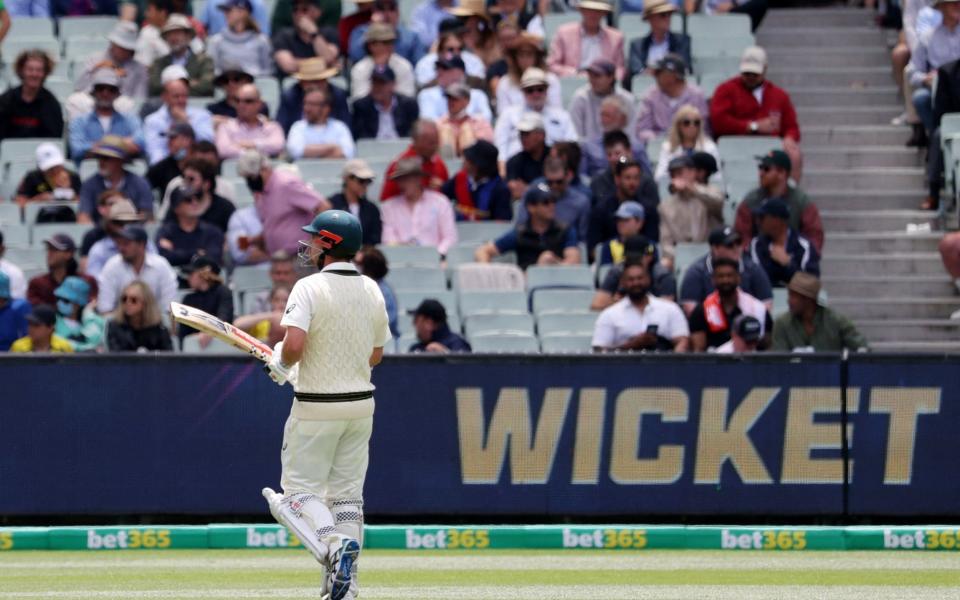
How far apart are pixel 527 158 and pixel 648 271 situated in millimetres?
2247

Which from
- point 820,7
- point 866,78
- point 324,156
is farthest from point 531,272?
point 820,7

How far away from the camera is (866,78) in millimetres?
17328

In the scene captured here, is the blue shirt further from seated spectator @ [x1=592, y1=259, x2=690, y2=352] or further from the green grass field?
the green grass field

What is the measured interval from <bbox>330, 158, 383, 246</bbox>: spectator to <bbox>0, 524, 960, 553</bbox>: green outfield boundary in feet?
11.7

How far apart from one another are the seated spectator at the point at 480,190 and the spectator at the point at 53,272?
3.22 m

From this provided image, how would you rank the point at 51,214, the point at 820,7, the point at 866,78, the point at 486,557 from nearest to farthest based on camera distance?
the point at 486,557 → the point at 51,214 → the point at 866,78 → the point at 820,7

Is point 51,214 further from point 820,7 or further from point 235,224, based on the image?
point 820,7

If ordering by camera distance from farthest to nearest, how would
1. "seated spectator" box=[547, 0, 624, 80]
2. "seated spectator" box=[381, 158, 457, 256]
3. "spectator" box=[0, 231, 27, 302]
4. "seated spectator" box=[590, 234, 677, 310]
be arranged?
Result: "seated spectator" box=[547, 0, 624, 80] → "seated spectator" box=[381, 158, 457, 256] → "spectator" box=[0, 231, 27, 302] → "seated spectator" box=[590, 234, 677, 310]

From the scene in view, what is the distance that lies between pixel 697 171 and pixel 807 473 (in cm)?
356

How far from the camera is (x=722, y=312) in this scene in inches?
502

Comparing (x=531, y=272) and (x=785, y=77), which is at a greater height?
(x=785, y=77)

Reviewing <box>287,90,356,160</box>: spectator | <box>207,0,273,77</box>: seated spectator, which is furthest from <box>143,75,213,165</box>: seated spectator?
<box>207,0,273,77</box>: seated spectator

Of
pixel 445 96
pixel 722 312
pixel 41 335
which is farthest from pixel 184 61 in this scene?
pixel 722 312

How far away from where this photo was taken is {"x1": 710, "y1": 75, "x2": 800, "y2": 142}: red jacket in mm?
15500
